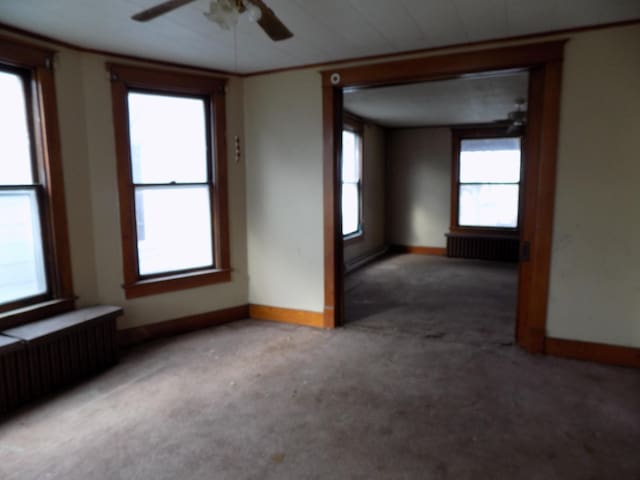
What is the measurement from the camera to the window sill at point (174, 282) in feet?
12.5

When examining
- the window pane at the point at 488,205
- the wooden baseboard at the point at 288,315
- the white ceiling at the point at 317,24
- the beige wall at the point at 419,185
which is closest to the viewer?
the white ceiling at the point at 317,24

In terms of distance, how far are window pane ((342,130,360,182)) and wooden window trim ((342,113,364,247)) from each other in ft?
A: 0.18

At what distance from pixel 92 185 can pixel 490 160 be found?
6683mm

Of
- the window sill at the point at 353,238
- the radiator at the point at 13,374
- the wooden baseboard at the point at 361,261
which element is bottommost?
the wooden baseboard at the point at 361,261

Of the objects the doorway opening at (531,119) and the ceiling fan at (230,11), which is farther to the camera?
the doorway opening at (531,119)

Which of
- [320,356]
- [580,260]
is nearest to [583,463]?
[580,260]

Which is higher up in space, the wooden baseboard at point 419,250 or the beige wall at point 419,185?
the beige wall at point 419,185

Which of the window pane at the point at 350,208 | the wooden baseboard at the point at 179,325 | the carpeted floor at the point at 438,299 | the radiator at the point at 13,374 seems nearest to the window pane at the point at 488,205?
the carpeted floor at the point at 438,299

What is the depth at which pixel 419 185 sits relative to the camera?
27.8ft

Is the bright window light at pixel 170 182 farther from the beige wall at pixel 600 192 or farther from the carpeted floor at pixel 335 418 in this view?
the beige wall at pixel 600 192

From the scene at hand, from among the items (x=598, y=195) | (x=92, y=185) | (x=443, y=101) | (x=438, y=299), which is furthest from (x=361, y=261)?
(x=92, y=185)

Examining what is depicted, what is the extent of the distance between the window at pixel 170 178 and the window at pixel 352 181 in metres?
3.02

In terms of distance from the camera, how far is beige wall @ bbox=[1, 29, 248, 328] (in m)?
3.35

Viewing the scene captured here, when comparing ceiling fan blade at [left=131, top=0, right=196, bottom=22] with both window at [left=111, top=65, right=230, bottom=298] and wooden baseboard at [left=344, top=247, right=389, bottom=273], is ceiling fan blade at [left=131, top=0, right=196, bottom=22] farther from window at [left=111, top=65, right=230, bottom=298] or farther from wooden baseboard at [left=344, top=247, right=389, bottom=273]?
wooden baseboard at [left=344, top=247, right=389, bottom=273]
